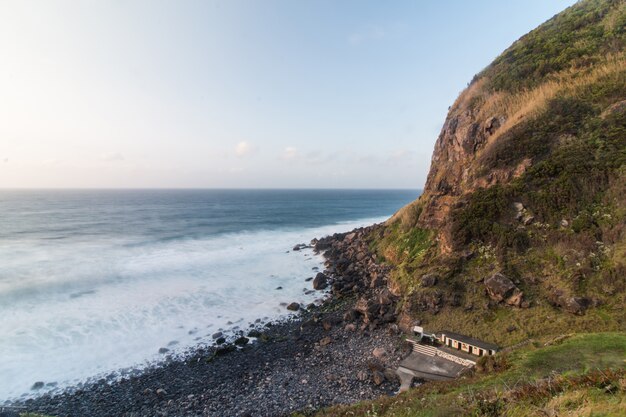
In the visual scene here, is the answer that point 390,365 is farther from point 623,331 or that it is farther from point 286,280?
point 286,280

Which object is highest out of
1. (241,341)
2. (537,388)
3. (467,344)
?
(537,388)

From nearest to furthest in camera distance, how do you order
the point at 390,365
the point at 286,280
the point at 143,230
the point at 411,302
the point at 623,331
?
the point at 623,331 < the point at 390,365 < the point at 411,302 < the point at 286,280 < the point at 143,230

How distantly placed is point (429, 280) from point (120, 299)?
2732cm

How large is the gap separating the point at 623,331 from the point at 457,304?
7.40 metres

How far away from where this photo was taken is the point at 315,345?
2033cm

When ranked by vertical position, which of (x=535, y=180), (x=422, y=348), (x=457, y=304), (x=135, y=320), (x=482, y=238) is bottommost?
(x=135, y=320)

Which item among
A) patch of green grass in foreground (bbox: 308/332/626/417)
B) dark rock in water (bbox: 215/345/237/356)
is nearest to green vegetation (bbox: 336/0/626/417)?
patch of green grass in foreground (bbox: 308/332/626/417)

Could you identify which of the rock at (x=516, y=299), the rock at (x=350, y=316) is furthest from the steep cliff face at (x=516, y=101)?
the rock at (x=350, y=316)

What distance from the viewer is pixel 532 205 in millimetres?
21766

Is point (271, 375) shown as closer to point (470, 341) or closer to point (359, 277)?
point (470, 341)

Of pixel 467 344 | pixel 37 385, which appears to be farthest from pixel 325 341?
pixel 37 385

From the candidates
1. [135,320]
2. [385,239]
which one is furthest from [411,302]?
[135,320]

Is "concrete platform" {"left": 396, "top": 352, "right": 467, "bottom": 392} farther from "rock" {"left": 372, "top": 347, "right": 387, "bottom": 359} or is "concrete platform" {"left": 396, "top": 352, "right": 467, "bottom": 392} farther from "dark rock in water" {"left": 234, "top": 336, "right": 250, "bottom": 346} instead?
"dark rock in water" {"left": 234, "top": 336, "right": 250, "bottom": 346}

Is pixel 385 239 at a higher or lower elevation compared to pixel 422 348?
higher
